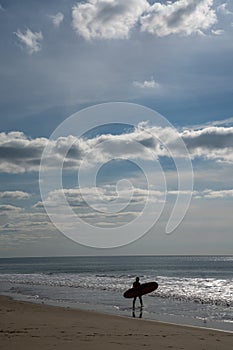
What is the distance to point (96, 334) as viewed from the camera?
498 inches

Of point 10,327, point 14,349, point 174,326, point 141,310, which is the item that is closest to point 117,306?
point 141,310

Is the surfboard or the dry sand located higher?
the surfboard

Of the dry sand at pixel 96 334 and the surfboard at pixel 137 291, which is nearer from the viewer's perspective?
the dry sand at pixel 96 334

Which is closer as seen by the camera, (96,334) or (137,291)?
(96,334)

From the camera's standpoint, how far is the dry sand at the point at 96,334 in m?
10.8

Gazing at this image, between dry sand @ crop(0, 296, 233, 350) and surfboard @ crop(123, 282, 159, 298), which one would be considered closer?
dry sand @ crop(0, 296, 233, 350)

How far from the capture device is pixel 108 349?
10.4m

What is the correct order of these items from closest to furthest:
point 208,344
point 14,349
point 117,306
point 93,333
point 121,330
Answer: point 14,349 < point 208,344 < point 93,333 < point 121,330 < point 117,306

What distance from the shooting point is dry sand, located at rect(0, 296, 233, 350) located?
35.6 feet

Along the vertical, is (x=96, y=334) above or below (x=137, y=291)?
below

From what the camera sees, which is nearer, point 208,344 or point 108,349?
point 108,349

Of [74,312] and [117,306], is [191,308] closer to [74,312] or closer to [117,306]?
[117,306]

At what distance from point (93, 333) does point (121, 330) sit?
4.05 ft

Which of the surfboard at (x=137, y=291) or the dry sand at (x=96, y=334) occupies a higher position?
the surfboard at (x=137, y=291)
